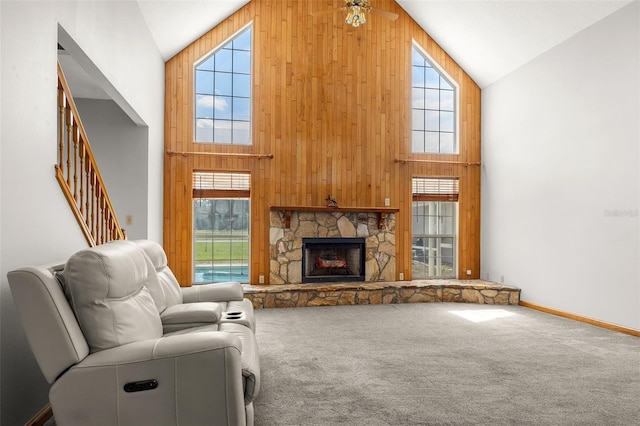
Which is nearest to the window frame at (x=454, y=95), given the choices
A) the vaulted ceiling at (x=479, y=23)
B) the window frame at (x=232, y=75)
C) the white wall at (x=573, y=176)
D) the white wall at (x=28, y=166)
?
the vaulted ceiling at (x=479, y=23)

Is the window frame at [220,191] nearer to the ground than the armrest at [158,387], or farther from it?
farther from it

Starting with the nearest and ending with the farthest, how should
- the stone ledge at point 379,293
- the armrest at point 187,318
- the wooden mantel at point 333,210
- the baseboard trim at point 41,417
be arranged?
the baseboard trim at point 41,417 < the armrest at point 187,318 < the stone ledge at point 379,293 < the wooden mantel at point 333,210

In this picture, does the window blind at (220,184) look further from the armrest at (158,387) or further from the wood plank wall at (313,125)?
the armrest at (158,387)

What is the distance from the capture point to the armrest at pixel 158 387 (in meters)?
1.95

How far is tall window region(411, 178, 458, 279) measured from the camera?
7688 millimetres

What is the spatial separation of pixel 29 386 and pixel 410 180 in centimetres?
618

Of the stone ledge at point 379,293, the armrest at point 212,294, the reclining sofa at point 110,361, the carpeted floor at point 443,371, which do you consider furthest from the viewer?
the stone ledge at point 379,293

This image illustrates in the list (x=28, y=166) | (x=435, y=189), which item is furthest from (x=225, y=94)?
(x=28, y=166)

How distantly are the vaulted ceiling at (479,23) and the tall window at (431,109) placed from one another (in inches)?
16.8

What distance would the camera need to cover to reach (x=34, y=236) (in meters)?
2.47

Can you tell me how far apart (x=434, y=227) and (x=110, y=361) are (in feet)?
21.4

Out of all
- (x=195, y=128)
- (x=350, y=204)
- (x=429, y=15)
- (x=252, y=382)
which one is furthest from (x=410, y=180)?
(x=252, y=382)

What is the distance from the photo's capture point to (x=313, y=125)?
7188mm

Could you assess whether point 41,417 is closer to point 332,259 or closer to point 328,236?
point 328,236
